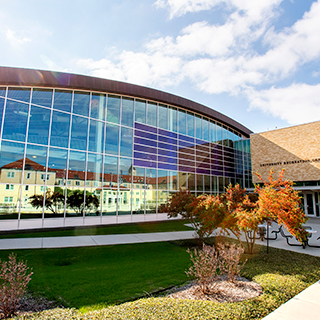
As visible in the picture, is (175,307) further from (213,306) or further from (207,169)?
(207,169)

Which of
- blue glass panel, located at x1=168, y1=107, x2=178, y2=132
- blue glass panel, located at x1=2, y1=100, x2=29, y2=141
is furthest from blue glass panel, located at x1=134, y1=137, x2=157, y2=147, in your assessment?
blue glass panel, located at x1=2, y1=100, x2=29, y2=141

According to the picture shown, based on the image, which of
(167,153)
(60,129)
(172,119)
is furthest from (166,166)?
(60,129)

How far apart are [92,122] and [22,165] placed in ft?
19.1

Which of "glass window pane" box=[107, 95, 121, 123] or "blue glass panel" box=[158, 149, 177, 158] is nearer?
"glass window pane" box=[107, 95, 121, 123]

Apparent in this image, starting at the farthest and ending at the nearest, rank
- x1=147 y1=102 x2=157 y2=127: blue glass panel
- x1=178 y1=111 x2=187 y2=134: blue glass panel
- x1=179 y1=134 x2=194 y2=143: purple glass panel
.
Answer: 1. x1=178 y1=111 x2=187 y2=134: blue glass panel
2. x1=179 y1=134 x2=194 y2=143: purple glass panel
3. x1=147 y1=102 x2=157 y2=127: blue glass panel

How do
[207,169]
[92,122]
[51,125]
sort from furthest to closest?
[207,169] < [92,122] < [51,125]

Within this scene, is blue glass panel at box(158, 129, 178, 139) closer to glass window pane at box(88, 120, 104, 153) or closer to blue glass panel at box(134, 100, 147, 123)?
blue glass panel at box(134, 100, 147, 123)

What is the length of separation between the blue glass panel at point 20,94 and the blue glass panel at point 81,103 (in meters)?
3.10

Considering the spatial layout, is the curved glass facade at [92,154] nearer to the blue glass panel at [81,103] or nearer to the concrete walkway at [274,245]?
the blue glass panel at [81,103]

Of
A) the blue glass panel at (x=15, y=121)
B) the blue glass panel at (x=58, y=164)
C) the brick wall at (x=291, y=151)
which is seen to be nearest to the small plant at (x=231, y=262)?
the blue glass panel at (x=58, y=164)

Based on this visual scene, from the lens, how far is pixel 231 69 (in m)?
13.9

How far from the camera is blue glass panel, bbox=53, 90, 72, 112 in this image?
1613 centimetres

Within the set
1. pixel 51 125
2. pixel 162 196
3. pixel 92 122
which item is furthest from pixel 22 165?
pixel 162 196

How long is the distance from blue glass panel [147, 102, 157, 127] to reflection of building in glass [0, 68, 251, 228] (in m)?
0.10
